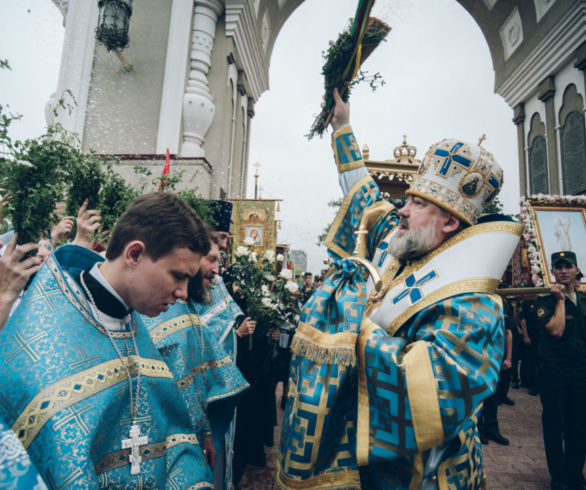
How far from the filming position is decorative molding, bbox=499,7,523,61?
15.7 m

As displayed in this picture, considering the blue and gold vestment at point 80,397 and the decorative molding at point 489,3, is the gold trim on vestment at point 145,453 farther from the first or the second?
the decorative molding at point 489,3

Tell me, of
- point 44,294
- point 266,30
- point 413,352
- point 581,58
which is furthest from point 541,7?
point 44,294

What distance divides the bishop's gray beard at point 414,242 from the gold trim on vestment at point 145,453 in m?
1.34

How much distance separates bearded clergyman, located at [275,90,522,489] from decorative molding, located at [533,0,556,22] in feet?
54.5

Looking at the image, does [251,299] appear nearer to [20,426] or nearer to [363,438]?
[363,438]

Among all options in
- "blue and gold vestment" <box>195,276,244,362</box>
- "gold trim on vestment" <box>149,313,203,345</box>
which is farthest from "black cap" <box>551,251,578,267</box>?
"gold trim on vestment" <box>149,313,203,345</box>

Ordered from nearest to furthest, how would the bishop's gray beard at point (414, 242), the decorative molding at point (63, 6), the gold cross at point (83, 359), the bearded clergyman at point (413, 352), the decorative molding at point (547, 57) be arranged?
the gold cross at point (83, 359) < the bearded clergyman at point (413, 352) < the bishop's gray beard at point (414, 242) < the decorative molding at point (63, 6) < the decorative molding at point (547, 57)

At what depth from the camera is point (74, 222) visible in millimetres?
2729

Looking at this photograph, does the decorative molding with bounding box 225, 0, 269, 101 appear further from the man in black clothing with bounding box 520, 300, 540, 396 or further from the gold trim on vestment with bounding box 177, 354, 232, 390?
the gold trim on vestment with bounding box 177, 354, 232, 390

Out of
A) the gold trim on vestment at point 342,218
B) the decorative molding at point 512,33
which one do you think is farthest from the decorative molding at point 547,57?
the gold trim on vestment at point 342,218

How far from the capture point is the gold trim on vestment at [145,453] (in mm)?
1285

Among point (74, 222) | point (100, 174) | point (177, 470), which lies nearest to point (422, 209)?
point (177, 470)

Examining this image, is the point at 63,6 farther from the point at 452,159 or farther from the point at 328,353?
the point at 328,353

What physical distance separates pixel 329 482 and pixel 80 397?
1061mm
